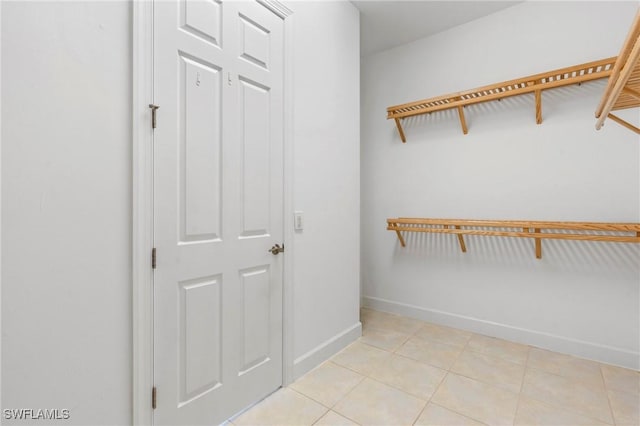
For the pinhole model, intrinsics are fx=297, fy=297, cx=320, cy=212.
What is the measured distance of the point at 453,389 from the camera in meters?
1.82

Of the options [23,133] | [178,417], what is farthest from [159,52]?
[178,417]

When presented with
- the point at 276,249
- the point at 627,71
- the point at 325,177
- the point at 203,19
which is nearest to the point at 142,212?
the point at 276,249

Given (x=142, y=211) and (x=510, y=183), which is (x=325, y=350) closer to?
(x=142, y=211)

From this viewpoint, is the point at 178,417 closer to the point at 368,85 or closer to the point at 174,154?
the point at 174,154

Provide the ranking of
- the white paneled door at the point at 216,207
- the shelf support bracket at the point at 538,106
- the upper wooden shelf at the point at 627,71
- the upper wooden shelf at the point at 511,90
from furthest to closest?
the shelf support bracket at the point at 538,106
the upper wooden shelf at the point at 511,90
the white paneled door at the point at 216,207
the upper wooden shelf at the point at 627,71

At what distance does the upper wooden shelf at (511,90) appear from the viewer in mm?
2057

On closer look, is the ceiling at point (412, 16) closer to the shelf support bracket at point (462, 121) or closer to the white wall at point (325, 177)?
the white wall at point (325, 177)

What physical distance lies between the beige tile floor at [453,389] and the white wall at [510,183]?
32 centimetres

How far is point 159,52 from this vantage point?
1276 mm

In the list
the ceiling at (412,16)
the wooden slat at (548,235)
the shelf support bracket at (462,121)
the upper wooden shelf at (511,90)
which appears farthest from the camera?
the shelf support bracket at (462,121)

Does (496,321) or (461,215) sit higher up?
(461,215)

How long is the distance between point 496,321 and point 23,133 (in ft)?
10.5

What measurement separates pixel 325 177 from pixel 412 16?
5.58ft

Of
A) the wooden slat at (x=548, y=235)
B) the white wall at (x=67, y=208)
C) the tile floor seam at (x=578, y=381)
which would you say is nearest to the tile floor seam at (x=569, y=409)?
the tile floor seam at (x=578, y=381)
